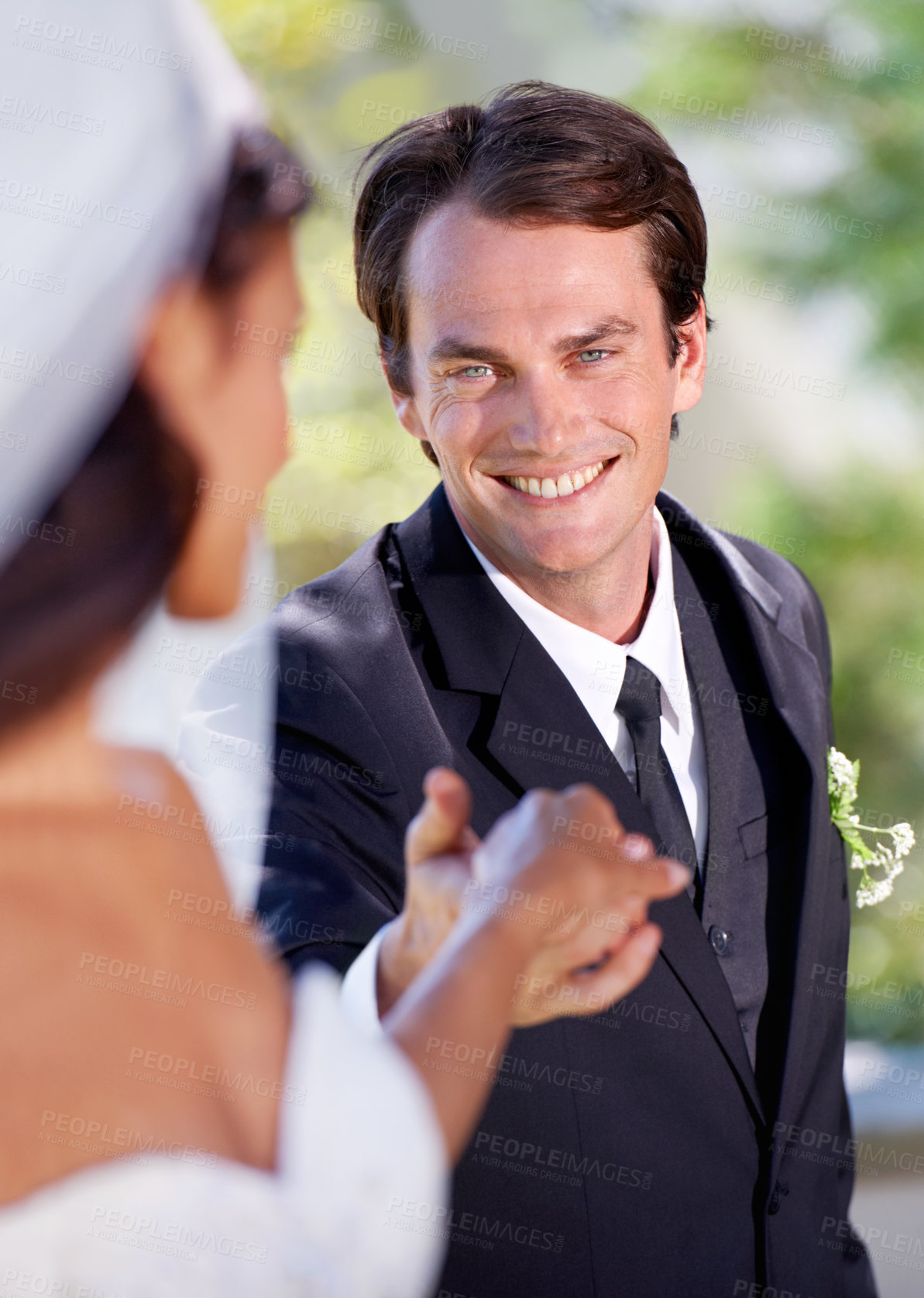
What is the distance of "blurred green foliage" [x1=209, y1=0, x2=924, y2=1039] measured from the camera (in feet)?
13.9

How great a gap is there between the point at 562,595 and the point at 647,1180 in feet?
2.41

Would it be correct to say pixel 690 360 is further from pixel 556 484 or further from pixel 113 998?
pixel 113 998

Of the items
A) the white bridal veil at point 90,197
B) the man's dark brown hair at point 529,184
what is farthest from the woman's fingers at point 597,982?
the man's dark brown hair at point 529,184

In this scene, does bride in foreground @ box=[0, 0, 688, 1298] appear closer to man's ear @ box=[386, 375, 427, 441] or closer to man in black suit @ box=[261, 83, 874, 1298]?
man in black suit @ box=[261, 83, 874, 1298]

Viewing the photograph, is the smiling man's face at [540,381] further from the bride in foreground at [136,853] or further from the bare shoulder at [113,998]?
the bare shoulder at [113,998]

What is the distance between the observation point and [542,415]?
1.43m

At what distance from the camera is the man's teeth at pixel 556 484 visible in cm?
147

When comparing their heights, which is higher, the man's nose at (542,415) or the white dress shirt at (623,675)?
the man's nose at (542,415)

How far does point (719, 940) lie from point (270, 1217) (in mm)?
909

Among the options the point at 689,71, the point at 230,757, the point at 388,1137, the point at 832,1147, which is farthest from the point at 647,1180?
the point at 689,71

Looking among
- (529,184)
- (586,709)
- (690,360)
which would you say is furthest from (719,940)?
(529,184)

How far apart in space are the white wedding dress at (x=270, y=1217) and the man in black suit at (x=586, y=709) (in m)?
0.46

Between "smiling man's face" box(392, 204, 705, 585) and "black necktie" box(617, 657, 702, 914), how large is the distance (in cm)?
18

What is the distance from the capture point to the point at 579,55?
486 cm
